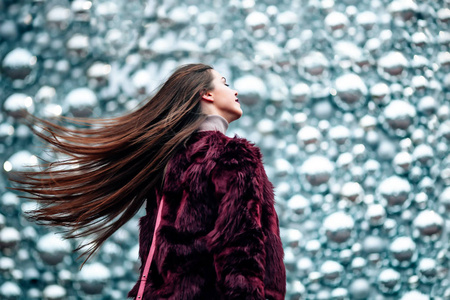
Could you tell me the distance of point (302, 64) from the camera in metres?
1.61

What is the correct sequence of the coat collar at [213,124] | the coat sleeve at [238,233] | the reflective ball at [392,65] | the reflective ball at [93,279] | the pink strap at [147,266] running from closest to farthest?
the coat sleeve at [238,233]
the pink strap at [147,266]
the coat collar at [213,124]
the reflective ball at [93,279]
the reflective ball at [392,65]

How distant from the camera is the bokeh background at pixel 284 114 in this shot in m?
1.57

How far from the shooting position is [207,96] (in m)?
1.12

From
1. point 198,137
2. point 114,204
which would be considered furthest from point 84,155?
point 198,137

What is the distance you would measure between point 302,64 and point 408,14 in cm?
41

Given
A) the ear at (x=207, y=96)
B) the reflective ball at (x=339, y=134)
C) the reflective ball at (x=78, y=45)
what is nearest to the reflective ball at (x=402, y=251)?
the reflective ball at (x=339, y=134)

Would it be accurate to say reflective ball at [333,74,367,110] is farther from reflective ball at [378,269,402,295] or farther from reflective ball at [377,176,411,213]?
reflective ball at [378,269,402,295]

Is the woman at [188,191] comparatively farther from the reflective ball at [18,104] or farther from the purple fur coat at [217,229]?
the reflective ball at [18,104]

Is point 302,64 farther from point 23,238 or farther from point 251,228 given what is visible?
point 23,238

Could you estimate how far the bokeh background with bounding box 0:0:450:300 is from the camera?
1571 mm

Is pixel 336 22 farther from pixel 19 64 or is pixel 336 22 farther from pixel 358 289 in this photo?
pixel 19 64

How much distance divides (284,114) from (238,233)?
0.76m

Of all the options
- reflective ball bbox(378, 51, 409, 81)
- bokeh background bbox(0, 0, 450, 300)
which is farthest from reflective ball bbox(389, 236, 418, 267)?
reflective ball bbox(378, 51, 409, 81)

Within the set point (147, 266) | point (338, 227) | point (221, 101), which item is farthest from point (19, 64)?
point (338, 227)
